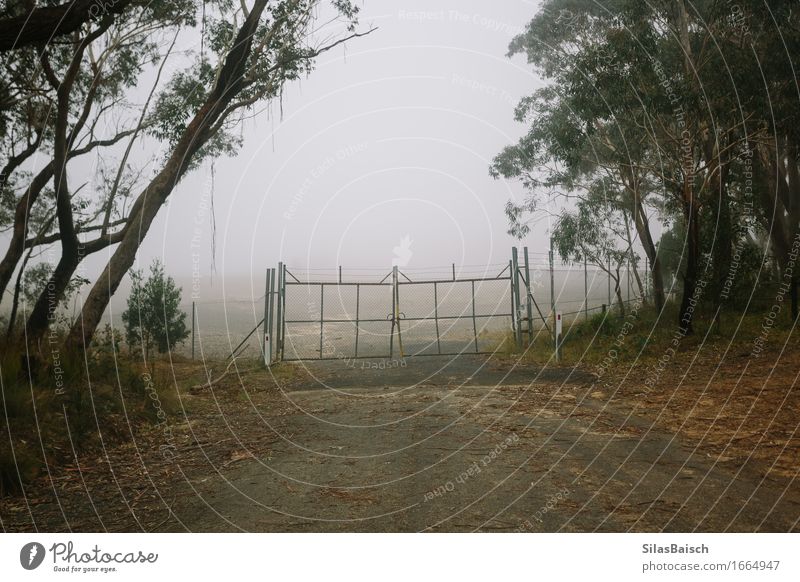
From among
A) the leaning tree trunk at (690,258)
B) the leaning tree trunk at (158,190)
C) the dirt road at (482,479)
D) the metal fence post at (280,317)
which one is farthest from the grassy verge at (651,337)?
the leaning tree trunk at (158,190)

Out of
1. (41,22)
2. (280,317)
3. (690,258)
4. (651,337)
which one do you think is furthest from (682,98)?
(41,22)

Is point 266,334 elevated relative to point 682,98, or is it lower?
lower

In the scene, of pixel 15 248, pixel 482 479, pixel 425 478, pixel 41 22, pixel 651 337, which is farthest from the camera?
pixel 651 337

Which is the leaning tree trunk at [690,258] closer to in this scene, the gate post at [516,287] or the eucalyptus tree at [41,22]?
the gate post at [516,287]

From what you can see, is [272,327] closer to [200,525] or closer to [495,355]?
[495,355]

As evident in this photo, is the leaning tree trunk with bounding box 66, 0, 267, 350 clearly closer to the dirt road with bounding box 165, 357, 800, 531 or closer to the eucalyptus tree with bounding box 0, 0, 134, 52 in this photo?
the dirt road with bounding box 165, 357, 800, 531

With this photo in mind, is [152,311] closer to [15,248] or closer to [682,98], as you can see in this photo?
[15,248]

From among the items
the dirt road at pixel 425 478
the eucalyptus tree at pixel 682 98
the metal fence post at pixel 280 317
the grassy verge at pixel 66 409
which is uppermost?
the eucalyptus tree at pixel 682 98

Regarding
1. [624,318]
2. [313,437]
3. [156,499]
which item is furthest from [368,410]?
[624,318]

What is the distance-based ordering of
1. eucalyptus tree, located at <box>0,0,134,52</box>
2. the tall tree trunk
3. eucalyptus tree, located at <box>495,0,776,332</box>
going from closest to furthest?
1. eucalyptus tree, located at <box>0,0,134,52</box>
2. the tall tree trunk
3. eucalyptus tree, located at <box>495,0,776,332</box>

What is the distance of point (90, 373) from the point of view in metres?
7.80

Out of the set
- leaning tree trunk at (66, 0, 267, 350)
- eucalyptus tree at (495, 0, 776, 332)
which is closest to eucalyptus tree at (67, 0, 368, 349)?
leaning tree trunk at (66, 0, 267, 350)

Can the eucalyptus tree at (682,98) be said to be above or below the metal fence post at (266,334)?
above

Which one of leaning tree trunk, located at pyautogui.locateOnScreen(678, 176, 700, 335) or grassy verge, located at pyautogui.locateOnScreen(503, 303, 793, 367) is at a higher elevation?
leaning tree trunk, located at pyautogui.locateOnScreen(678, 176, 700, 335)
